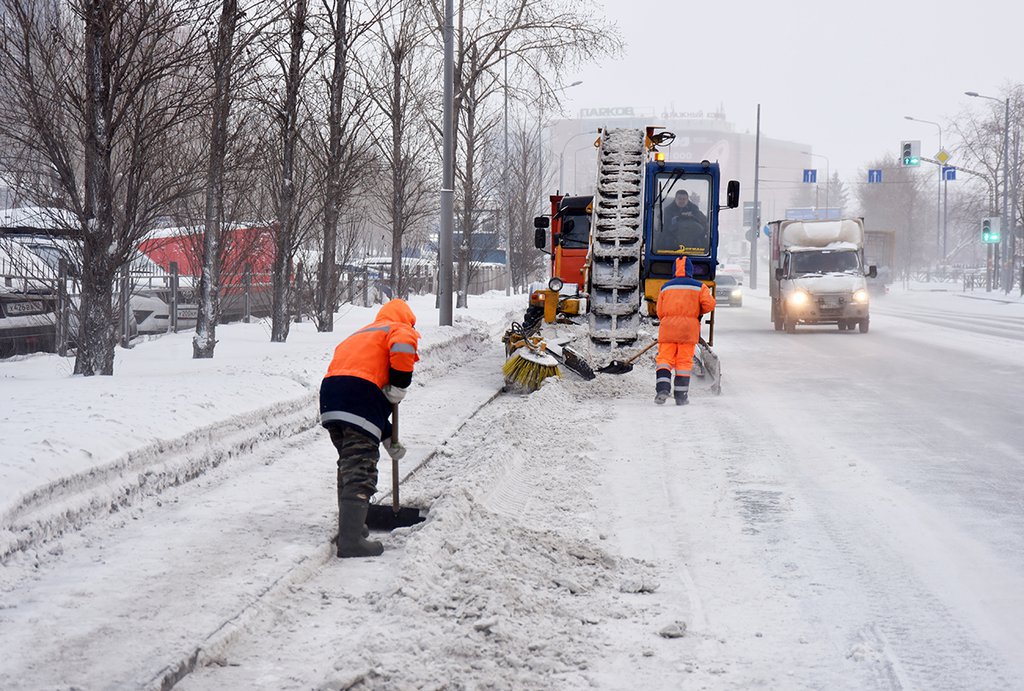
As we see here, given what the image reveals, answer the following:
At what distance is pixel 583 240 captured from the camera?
66.4 ft

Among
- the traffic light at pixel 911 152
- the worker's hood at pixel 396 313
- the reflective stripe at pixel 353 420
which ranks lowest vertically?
the reflective stripe at pixel 353 420

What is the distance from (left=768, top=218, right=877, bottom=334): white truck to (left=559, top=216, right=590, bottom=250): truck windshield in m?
8.68

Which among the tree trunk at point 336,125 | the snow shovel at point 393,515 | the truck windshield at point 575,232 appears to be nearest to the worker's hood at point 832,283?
the truck windshield at point 575,232

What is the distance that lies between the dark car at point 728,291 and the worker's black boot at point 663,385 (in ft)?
96.5

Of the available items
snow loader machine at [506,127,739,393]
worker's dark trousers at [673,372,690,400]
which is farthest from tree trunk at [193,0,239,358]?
worker's dark trousers at [673,372,690,400]

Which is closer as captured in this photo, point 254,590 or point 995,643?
point 995,643

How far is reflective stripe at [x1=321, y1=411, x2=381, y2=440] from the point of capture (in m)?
6.63

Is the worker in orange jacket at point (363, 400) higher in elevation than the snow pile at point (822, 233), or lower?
lower

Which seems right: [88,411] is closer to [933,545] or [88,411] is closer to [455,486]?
[455,486]

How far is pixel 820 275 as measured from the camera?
89.4ft

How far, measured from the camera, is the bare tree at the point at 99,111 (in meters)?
11.1

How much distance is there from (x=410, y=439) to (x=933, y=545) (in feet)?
16.6

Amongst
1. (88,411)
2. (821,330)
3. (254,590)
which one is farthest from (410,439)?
(821,330)

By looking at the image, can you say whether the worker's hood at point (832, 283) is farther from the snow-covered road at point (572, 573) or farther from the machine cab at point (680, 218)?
the snow-covered road at point (572, 573)
